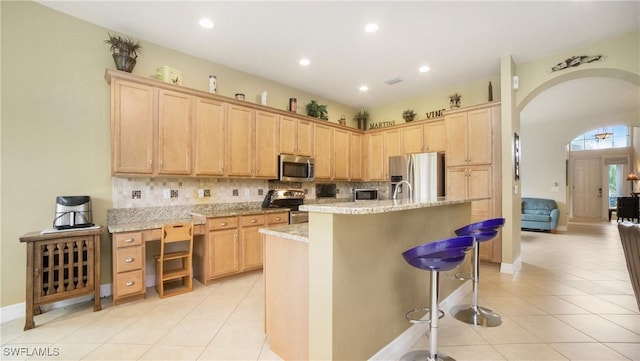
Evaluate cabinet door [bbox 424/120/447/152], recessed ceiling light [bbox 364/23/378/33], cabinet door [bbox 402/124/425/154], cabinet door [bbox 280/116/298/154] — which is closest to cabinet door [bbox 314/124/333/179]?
cabinet door [bbox 280/116/298/154]

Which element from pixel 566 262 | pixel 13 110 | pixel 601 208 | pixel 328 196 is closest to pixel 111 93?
pixel 13 110

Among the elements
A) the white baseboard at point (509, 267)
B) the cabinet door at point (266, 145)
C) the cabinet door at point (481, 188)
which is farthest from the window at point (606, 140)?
the cabinet door at point (266, 145)

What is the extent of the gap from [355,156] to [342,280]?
436 centimetres

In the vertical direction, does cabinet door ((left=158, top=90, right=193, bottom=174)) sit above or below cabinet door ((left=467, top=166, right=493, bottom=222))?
above

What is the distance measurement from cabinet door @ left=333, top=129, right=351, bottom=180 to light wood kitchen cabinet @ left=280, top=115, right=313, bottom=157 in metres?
0.64

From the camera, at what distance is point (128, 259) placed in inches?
112

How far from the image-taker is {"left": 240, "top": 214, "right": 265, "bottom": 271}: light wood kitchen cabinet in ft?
12.1

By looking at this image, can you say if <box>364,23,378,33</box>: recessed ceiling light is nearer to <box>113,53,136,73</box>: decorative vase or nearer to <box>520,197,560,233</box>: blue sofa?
<box>113,53,136,73</box>: decorative vase

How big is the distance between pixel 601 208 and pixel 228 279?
1193 centimetres

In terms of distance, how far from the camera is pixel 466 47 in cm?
356

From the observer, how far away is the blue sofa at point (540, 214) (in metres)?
7.19

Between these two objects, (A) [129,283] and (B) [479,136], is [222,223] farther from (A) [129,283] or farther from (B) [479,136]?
(B) [479,136]

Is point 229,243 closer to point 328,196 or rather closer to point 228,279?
point 228,279

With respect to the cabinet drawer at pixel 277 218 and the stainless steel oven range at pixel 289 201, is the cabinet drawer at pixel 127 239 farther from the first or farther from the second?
the stainless steel oven range at pixel 289 201
